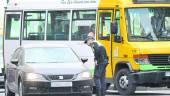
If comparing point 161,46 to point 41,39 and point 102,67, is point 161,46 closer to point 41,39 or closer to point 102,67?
point 102,67

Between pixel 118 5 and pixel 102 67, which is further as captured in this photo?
pixel 118 5

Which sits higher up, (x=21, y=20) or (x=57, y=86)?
(x=21, y=20)

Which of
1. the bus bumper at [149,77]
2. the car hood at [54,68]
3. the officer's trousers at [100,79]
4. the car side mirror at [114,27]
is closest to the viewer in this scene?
the car hood at [54,68]

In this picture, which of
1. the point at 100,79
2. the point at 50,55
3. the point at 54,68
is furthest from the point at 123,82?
the point at 54,68

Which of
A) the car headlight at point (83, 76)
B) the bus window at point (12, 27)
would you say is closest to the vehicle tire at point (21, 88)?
the car headlight at point (83, 76)

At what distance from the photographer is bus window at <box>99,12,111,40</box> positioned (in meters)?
22.3

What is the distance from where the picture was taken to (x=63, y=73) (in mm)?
16984

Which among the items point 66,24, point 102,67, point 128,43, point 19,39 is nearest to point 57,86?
point 102,67

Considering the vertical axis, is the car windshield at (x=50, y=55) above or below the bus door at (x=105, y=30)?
below

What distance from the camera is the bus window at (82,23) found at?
22969mm

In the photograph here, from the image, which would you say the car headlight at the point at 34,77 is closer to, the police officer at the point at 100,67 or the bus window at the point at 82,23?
the police officer at the point at 100,67


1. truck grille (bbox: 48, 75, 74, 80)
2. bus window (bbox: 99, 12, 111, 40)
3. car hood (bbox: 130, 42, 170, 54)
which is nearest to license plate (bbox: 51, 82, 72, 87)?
truck grille (bbox: 48, 75, 74, 80)

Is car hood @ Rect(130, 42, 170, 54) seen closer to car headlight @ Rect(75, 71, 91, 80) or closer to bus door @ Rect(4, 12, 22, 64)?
car headlight @ Rect(75, 71, 91, 80)

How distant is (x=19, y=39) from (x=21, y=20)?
27.1 inches
